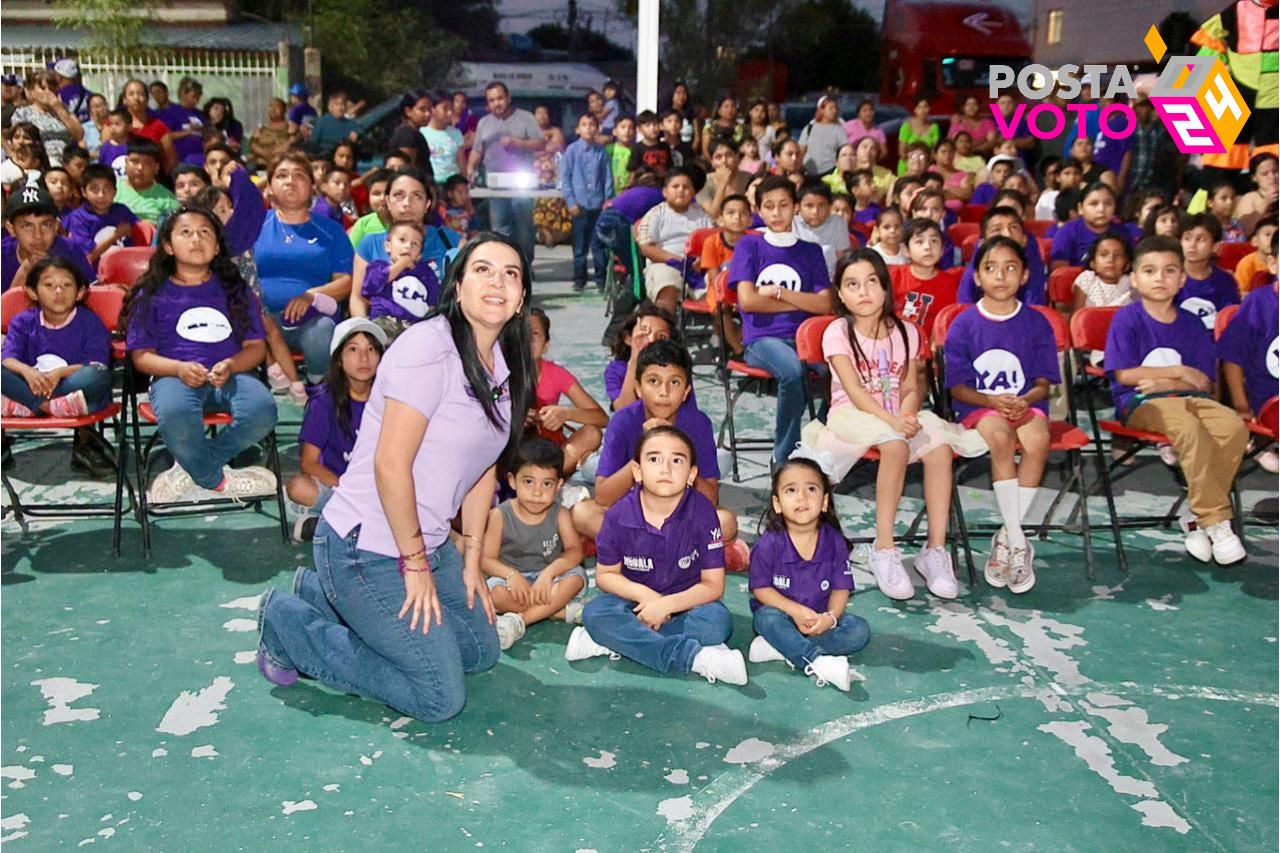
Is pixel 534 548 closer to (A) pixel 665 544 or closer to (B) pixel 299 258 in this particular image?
(A) pixel 665 544

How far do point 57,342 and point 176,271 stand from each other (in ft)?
2.17

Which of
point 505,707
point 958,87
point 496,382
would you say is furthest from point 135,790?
point 958,87

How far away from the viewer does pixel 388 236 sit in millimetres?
6211

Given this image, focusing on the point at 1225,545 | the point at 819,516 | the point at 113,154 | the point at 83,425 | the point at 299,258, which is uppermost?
the point at 113,154

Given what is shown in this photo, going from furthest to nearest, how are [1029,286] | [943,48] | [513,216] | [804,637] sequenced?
[943,48]
[513,216]
[1029,286]
[804,637]

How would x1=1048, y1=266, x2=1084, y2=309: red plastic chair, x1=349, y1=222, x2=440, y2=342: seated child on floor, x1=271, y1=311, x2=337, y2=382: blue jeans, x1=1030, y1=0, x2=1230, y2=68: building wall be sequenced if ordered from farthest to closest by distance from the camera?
x1=1030, y1=0, x2=1230, y2=68: building wall → x1=1048, y1=266, x2=1084, y2=309: red plastic chair → x1=271, y1=311, x2=337, y2=382: blue jeans → x1=349, y1=222, x2=440, y2=342: seated child on floor

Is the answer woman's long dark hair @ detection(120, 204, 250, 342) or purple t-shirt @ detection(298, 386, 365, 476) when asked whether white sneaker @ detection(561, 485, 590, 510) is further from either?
woman's long dark hair @ detection(120, 204, 250, 342)

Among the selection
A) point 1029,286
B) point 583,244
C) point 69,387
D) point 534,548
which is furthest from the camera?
point 583,244

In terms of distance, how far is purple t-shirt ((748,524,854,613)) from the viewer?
4129 millimetres

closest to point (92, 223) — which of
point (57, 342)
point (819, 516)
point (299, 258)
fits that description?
point (299, 258)

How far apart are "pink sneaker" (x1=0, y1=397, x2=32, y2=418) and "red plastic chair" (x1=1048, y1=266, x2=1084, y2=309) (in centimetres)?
514

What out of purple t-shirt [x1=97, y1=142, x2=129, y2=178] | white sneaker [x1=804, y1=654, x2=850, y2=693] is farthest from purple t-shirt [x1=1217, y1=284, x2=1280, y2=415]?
purple t-shirt [x1=97, y1=142, x2=129, y2=178]

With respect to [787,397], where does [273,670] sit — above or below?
below

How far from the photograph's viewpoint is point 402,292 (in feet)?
20.0
